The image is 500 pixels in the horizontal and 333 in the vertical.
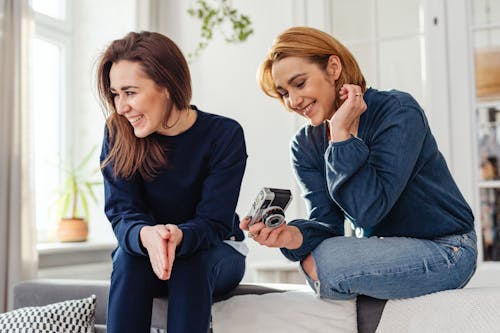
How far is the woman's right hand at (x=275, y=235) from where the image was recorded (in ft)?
4.73

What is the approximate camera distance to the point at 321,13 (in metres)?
3.38

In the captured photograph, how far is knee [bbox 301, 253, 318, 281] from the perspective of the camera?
150 centimetres

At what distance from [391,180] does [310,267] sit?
0.28 m

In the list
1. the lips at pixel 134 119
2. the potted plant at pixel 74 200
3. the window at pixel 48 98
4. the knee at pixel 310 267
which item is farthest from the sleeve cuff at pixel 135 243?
the window at pixel 48 98

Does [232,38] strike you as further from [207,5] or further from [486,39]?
[486,39]

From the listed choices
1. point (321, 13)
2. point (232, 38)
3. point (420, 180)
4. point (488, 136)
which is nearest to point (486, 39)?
point (488, 136)

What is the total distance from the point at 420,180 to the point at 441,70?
177cm

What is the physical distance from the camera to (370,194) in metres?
1.42

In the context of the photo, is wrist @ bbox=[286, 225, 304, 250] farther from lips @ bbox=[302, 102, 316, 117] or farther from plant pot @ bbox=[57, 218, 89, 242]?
plant pot @ bbox=[57, 218, 89, 242]

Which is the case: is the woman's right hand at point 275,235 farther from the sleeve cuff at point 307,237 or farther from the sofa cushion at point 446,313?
the sofa cushion at point 446,313

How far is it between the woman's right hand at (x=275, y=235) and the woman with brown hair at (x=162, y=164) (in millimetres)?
114

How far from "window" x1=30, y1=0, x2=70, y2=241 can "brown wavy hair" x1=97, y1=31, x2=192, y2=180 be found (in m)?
1.87

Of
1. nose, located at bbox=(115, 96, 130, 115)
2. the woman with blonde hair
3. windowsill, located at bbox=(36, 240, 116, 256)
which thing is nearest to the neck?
nose, located at bbox=(115, 96, 130, 115)

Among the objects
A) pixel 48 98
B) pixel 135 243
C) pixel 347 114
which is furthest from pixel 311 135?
pixel 48 98
